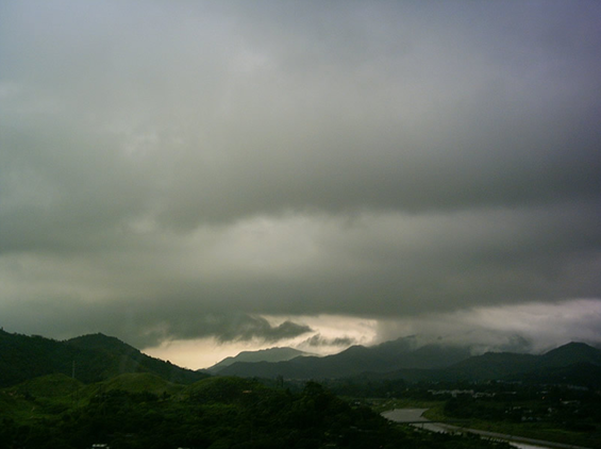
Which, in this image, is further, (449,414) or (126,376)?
(449,414)

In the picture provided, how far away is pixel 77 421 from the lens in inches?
3410

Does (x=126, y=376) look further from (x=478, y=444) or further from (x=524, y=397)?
(x=524, y=397)

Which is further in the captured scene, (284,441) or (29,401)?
(29,401)

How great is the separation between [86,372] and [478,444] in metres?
151

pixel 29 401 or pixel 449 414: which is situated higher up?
pixel 29 401

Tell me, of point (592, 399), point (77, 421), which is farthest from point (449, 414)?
point (77, 421)

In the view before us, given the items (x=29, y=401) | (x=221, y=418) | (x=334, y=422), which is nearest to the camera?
(x=334, y=422)

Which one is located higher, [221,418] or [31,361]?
[31,361]

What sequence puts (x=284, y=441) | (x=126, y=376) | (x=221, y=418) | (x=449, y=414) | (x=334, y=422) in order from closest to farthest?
(x=284, y=441)
(x=334, y=422)
(x=221, y=418)
(x=126, y=376)
(x=449, y=414)

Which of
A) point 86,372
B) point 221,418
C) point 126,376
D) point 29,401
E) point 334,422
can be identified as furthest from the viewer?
point 86,372

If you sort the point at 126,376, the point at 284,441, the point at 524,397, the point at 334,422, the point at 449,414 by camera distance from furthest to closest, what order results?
the point at 524,397 → the point at 449,414 → the point at 126,376 → the point at 334,422 → the point at 284,441

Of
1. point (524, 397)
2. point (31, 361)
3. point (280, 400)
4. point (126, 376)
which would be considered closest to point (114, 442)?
point (280, 400)

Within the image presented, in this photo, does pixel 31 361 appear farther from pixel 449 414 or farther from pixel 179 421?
pixel 449 414

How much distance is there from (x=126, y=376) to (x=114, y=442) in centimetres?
7280
